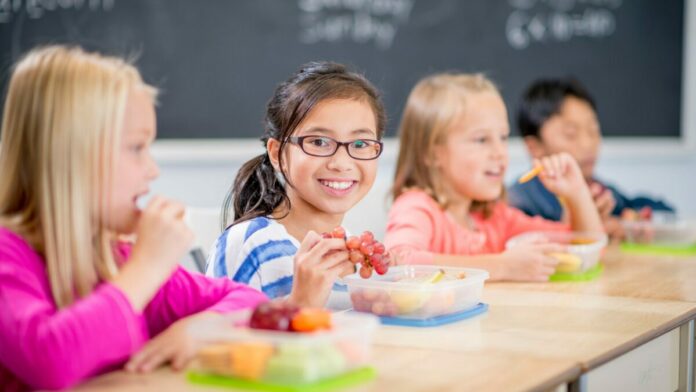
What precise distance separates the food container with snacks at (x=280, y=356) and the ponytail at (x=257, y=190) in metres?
0.64

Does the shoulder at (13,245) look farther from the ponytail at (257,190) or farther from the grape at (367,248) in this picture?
the ponytail at (257,190)

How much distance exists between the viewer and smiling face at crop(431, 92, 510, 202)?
2311 mm

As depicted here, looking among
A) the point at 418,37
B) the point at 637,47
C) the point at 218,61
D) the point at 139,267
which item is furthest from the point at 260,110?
the point at 139,267

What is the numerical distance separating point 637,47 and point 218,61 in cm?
184

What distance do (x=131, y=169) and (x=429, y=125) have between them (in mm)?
1306

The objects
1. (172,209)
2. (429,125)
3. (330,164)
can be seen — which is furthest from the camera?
(429,125)

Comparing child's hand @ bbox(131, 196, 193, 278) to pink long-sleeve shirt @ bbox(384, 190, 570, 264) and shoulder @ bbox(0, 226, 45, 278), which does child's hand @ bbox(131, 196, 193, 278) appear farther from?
pink long-sleeve shirt @ bbox(384, 190, 570, 264)

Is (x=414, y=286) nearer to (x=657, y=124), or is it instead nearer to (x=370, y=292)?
(x=370, y=292)

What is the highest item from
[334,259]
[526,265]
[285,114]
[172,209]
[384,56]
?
[384,56]

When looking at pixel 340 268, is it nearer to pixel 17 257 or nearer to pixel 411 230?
pixel 17 257

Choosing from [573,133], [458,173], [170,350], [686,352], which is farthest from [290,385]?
[573,133]

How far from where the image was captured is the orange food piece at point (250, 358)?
105cm

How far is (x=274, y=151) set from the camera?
177 centimetres

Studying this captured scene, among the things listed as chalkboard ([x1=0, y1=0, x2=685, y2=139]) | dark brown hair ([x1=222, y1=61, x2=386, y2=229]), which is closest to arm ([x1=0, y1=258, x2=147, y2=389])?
dark brown hair ([x1=222, y1=61, x2=386, y2=229])
